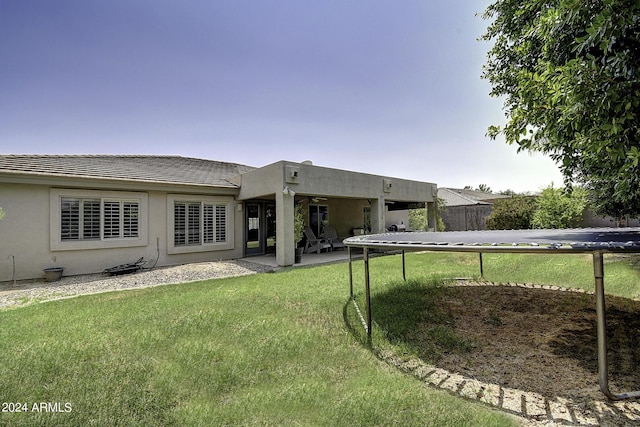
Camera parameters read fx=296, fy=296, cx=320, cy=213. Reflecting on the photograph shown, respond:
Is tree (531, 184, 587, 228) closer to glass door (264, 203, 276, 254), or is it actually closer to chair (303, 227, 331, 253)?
chair (303, 227, 331, 253)

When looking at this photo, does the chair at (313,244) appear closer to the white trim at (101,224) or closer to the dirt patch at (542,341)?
the white trim at (101,224)

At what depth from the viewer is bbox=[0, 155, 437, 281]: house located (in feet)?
32.0

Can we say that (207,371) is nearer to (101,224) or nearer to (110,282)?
(110,282)

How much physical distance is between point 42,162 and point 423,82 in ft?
49.1

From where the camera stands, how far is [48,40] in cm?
977

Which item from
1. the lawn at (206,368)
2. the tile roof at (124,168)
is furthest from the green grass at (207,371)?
the tile roof at (124,168)

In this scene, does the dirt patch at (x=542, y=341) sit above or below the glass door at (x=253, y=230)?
below

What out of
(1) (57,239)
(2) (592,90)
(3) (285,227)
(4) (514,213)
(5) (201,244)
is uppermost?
(2) (592,90)

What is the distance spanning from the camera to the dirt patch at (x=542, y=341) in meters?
3.45

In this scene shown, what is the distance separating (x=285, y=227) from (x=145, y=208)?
5644 millimetres

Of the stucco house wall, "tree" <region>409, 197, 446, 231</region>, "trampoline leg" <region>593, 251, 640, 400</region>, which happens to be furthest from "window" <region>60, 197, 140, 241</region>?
"tree" <region>409, 197, 446, 231</region>

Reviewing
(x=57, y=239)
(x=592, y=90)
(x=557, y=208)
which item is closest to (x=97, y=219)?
(x=57, y=239)

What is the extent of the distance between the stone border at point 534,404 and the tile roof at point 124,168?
38.7 feet

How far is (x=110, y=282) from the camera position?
925 centimetres
